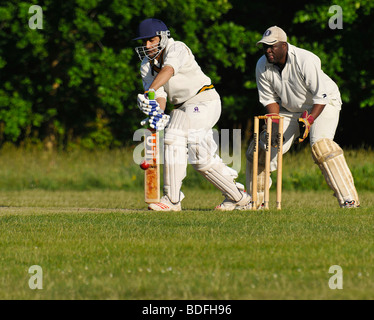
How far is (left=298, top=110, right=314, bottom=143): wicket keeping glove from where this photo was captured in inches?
339

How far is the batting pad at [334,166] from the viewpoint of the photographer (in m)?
8.95

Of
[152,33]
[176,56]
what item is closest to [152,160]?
[176,56]

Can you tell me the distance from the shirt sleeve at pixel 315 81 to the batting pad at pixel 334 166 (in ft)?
1.53

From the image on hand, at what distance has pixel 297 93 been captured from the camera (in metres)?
9.04

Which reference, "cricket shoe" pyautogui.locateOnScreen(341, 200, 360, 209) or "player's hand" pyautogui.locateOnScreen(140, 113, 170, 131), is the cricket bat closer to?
"player's hand" pyautogui.locateOnScreen(140, 113, 170, 131)

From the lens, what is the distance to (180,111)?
8742 mm

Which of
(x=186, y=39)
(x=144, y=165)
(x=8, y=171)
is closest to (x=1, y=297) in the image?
(x=144, y=165)

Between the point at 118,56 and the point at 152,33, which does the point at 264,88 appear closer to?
the point at 152,33

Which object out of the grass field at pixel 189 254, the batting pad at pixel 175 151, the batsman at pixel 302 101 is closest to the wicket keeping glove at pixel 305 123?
the batsman at pixel 302 101

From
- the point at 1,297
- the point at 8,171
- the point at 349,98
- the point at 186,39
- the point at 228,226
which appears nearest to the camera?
the point at 1,297

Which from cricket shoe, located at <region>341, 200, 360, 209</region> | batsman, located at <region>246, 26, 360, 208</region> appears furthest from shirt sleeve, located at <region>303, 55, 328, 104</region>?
cricket shoe, located at <region>341, 200, 360, 209</region>

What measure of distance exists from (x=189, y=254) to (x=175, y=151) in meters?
2.77

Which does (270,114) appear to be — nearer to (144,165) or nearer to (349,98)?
(144,165)

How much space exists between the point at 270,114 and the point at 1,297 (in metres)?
4.84
